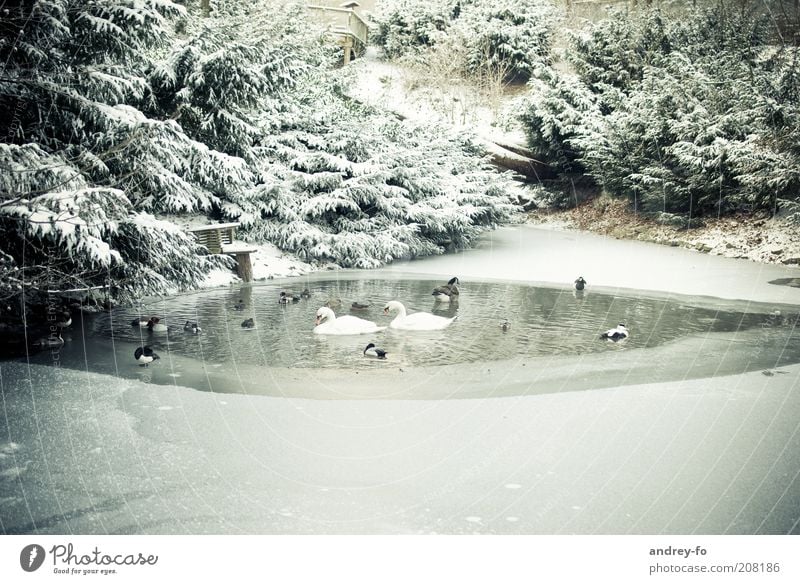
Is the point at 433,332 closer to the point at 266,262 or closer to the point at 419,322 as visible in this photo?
the point at 419,322

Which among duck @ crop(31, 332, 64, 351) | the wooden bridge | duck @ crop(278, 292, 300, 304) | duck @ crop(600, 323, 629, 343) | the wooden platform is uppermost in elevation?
the wooden bridge

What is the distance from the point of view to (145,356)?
4.09 meters

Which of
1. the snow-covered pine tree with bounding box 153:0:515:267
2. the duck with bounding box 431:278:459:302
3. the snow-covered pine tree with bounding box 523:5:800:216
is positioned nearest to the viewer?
the snow-covered pine tree with bounding box 523:5:800:216

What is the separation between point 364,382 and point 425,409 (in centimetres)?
61

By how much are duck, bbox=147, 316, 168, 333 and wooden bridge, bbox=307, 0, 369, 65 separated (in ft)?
33.2

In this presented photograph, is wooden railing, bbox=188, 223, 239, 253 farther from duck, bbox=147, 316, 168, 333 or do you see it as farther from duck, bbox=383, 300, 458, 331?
duck, bbox=383, 300, 458, 331

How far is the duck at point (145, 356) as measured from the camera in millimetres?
4055

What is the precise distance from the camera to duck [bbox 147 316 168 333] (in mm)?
4898

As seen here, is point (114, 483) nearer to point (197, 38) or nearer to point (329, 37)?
point (197, 38)

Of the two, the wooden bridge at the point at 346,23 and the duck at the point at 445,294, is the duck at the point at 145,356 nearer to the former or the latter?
the duck at the point at 445,294

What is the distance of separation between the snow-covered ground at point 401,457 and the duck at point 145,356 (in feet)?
1.12

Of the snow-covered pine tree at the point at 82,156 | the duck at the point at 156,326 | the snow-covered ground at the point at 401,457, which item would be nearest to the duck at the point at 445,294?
the snow-covered pine tree at the point at 82,156

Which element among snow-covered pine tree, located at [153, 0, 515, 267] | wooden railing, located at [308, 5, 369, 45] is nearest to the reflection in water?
snow-covered pine tree, located at [153, 0, 515, 267]
